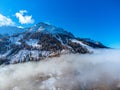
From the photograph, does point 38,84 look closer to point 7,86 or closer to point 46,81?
point 46,81

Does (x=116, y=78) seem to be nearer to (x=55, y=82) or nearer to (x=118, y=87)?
(x=118, y=87)

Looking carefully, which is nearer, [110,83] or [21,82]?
[110,83]

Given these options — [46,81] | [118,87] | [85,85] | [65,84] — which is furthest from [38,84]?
[118,87]

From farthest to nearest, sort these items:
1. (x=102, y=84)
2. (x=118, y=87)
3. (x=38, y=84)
A: 1. (x=38, y=84)
2. (x=102, y=84)
3. (x=118, y=87)

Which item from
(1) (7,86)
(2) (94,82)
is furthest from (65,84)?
(1) (7,86)

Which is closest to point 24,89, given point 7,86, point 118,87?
point 7,86

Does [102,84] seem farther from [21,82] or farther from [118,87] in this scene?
[21,82]

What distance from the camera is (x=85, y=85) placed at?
170750 millimetres

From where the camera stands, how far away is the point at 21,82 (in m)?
196

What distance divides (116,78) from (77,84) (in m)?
35.6

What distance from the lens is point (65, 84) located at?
175375 millimetres

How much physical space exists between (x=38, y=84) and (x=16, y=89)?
17.7m

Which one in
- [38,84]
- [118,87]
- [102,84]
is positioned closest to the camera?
[118,87]

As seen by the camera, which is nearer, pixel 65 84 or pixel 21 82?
pixel 65 84
